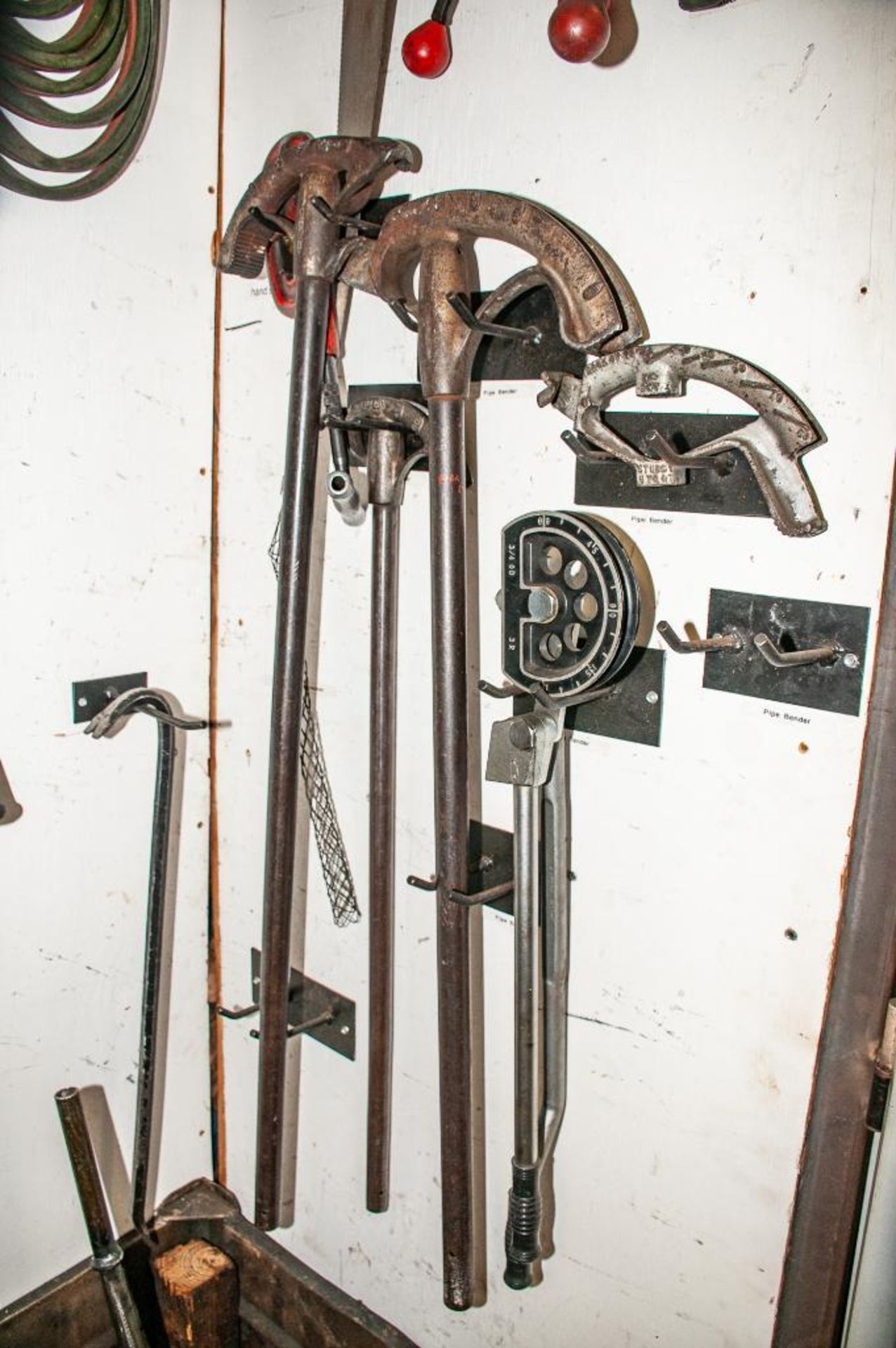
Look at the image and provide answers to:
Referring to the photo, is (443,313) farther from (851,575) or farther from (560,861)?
(560,861)

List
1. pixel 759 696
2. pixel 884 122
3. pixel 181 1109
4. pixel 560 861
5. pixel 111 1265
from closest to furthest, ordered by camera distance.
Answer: pixel 884 122, pixel 759 696, pixel 560 861, pixel 111 1265, pixel 181 1109

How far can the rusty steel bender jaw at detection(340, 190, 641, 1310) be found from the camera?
0.94 metres

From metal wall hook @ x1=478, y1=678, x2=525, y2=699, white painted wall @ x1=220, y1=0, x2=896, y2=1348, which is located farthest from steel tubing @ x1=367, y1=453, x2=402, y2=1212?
metal wall hook @ x1=478, y1=678, x2=525, y2=699

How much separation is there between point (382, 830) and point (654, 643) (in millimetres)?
414

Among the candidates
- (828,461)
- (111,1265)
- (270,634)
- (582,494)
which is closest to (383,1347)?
(111,1265)

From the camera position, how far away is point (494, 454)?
3.75ft

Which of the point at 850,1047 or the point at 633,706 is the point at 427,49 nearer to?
the point at 633,706

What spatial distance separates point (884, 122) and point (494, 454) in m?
0.49

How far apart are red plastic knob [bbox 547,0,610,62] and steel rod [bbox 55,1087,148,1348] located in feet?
4.32

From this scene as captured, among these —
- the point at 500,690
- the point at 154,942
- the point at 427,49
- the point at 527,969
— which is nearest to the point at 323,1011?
the point at 154,942

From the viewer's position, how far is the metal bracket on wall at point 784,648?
909 millimetres

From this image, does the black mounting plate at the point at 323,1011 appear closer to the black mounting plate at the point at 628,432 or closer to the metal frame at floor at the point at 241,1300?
the metal frame at floor at the point at 241,1300

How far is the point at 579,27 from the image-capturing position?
2.89 feet

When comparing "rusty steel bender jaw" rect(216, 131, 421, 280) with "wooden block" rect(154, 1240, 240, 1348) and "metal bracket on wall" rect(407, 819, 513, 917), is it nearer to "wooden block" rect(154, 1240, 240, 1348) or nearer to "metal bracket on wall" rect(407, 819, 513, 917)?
"metal bracket on wall" rect(407, 819, 513, 917)
